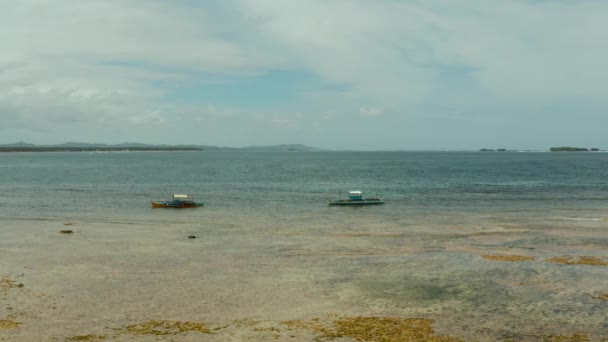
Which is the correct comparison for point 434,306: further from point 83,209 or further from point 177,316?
point 83,209

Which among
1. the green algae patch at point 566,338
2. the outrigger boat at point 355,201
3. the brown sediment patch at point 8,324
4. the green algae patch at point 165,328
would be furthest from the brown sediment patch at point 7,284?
the outrigger boat at point 355,201

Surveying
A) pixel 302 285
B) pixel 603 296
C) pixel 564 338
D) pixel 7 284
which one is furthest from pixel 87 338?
pixel 603 296

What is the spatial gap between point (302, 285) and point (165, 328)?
9702mm

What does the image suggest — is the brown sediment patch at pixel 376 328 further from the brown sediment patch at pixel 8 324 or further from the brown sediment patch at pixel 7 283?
the brown sediment patch at pixel 7 283

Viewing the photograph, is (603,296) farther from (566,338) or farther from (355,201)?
(355,201)

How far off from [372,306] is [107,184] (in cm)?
9708

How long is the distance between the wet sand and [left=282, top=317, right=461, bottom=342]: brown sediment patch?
0.09 meters

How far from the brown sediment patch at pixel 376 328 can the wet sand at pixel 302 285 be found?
9 centimetres

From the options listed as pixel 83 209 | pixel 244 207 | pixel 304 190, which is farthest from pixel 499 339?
pixel 304 190

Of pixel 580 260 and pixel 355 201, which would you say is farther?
pixel 355 201

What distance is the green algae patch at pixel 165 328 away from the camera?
22.3m

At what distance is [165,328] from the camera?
22844mm

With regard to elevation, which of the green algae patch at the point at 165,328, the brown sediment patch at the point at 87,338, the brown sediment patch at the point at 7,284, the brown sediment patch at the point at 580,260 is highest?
the brown sediment patch at the point at 580,260

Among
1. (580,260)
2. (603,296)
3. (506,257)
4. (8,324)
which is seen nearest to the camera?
(8,324)
